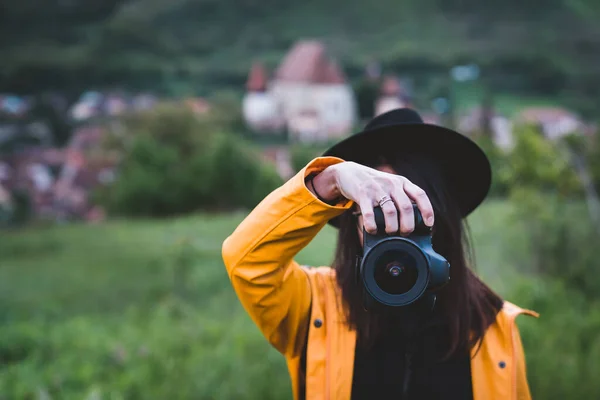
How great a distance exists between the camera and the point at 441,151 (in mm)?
1215

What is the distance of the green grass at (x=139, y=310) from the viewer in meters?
2.86

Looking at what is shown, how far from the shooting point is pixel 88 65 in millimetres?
7035

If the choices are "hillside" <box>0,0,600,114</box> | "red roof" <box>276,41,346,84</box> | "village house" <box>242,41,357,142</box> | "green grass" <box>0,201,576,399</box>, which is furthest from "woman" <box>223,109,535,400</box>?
"hillside" <box>0,0,600,114</box>

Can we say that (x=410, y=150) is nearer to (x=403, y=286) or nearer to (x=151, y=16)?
(x=403, y=286)

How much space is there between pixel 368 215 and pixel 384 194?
41 millimetres

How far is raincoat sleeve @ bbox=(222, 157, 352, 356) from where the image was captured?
3.30ft

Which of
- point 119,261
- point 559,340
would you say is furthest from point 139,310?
point 559,340

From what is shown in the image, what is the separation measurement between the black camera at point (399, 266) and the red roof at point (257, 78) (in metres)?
6.44

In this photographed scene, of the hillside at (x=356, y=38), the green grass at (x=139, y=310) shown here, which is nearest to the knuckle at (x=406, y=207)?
the green grass at (x=139, y=310)

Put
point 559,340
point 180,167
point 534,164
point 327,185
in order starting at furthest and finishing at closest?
point 180,167, point 534,164, point 559,340, point 327,185

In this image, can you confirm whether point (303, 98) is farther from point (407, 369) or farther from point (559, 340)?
point (407, 369)

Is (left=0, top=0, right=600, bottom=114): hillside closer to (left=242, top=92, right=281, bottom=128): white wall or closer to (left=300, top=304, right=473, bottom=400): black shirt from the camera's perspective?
(left=242, top=92, right=281, bottom=128): white wall

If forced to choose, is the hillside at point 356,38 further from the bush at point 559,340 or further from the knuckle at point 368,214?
the knuckle at point 368,214

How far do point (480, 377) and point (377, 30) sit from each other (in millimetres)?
6891
